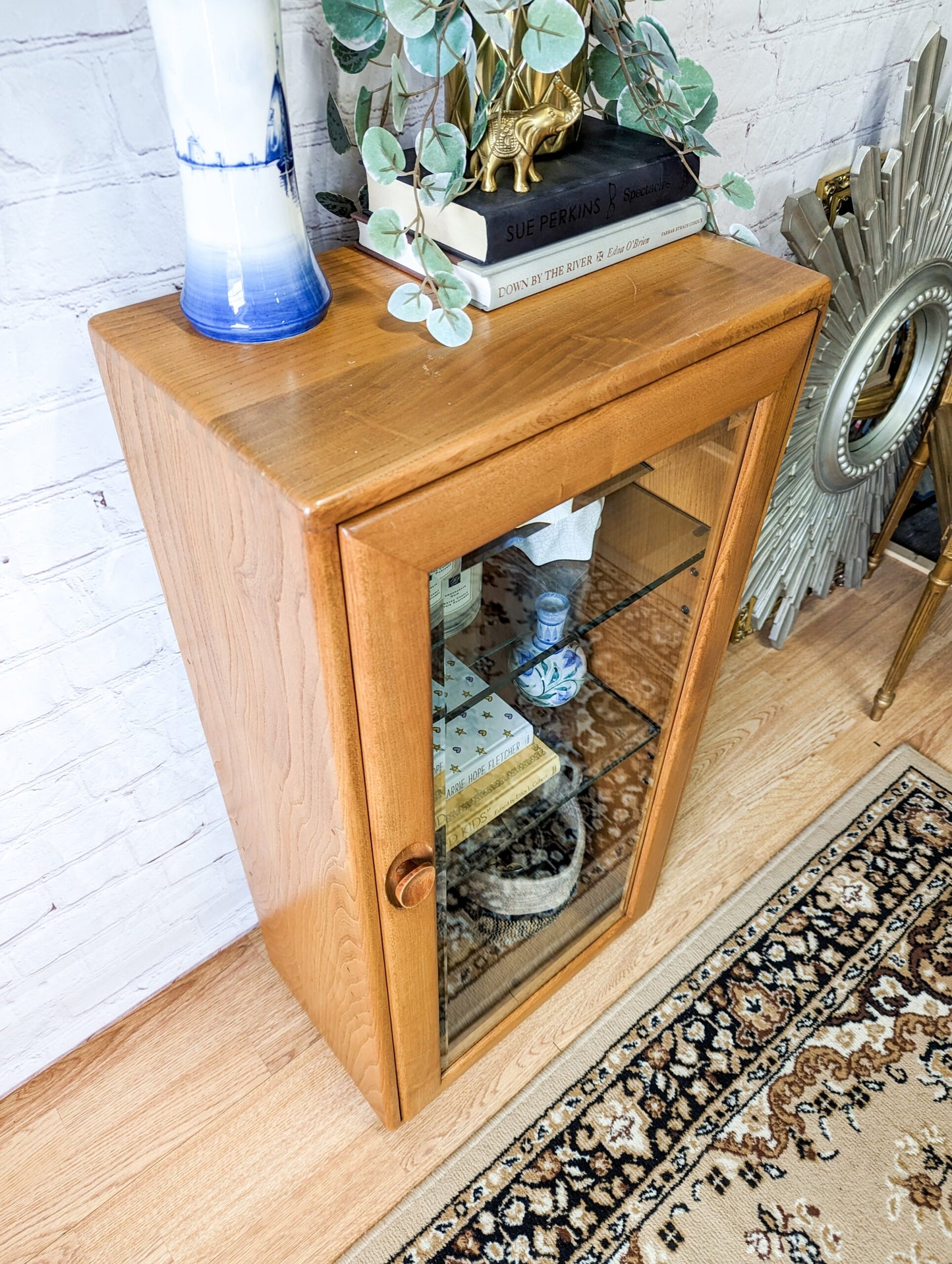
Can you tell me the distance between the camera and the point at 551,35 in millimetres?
542

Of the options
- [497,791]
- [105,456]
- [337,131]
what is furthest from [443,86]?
[497,791]

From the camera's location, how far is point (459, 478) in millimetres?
546

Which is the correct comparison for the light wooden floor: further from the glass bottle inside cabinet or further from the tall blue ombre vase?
the tall blue ombre vase

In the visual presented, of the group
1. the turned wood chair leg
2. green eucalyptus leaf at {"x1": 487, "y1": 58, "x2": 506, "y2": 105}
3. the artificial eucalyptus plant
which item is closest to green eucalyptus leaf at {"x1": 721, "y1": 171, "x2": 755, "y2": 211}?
the artificial eucalyptus plant

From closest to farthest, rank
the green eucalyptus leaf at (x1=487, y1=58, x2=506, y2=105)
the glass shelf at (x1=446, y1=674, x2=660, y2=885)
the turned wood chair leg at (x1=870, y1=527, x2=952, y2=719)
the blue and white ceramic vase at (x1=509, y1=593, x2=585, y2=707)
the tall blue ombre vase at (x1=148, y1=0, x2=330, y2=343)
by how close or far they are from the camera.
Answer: the tall blue ombre vase at (x1=148, y1=0, x2=330, y2=343) → the green eucalyptus leaf at (x1=487, y1=58, x2=506, y2=105) → the blue and white ceramic vase at (x1=509, y1=593, x2=585, y2=707) → the glass shelf at (x1=446, y1=674, x2=660, y2=885) → the turned wood chair leg at (x1=870, y1=527, x2=952, y2=719)

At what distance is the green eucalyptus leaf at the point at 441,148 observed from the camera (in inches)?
22.5

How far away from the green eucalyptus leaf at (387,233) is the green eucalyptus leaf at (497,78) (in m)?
0.10

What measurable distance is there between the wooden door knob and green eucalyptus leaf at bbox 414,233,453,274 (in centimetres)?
44

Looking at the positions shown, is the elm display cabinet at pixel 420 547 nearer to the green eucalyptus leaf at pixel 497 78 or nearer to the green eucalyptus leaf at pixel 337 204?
the green eucalyptus leaf at pixel 337 204

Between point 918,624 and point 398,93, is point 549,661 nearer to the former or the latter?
point 398,93

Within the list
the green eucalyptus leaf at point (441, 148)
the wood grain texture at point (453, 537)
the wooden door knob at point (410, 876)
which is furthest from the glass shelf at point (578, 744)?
the green eucalyptus leaf at point (441, 148)

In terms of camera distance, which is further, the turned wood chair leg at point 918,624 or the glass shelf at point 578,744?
the turned wood chair leg at point 918,624

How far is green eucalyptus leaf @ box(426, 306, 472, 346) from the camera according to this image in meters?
0.60

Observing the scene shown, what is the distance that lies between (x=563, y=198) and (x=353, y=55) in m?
0.18
